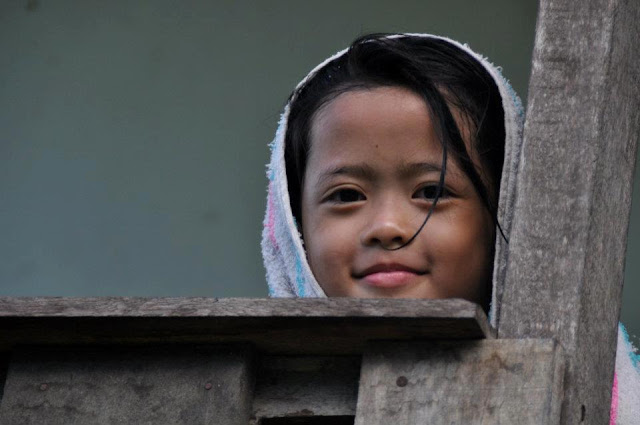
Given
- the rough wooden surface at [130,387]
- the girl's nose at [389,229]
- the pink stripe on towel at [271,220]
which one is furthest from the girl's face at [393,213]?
the rough wooden surface at [130,387]

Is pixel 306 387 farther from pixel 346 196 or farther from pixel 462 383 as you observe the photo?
pixel 346 196

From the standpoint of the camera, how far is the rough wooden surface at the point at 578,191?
4.81 feet

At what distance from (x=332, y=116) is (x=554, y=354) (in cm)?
90

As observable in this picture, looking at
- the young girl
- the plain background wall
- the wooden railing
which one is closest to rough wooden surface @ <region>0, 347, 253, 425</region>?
the wooden railing

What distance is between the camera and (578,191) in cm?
152

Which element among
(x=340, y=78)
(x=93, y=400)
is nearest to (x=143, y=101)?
(x=340, y=78)

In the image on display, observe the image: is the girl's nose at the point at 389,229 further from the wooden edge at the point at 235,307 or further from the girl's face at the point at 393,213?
the wooden edge at the point at 235,307

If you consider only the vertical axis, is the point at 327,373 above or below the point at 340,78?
below

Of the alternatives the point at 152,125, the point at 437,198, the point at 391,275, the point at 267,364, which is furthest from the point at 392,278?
the point at 152,125

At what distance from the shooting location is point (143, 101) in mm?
3275

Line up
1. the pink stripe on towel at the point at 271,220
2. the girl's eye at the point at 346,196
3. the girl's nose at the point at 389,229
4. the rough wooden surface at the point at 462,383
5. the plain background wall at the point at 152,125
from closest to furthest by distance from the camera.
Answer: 1. the rough wooden surface at the point at 462,383
2. the girl's nose at the point at 389,229
3. the girl's eye at the point at 346,196
4. the pink stripe on towel at the point at 271,220
5. the plain background wall at the point at 152,125

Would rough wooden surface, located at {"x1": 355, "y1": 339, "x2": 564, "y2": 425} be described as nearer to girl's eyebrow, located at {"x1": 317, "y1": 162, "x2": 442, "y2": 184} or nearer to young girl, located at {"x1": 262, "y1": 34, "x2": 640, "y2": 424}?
young girl, located at {"x1": 262, "y1": 34, "x2": 640, "y2": 424}

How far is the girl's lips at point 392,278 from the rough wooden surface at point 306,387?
1.76 feet

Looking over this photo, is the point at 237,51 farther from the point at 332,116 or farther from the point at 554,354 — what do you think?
the point at 554,354
